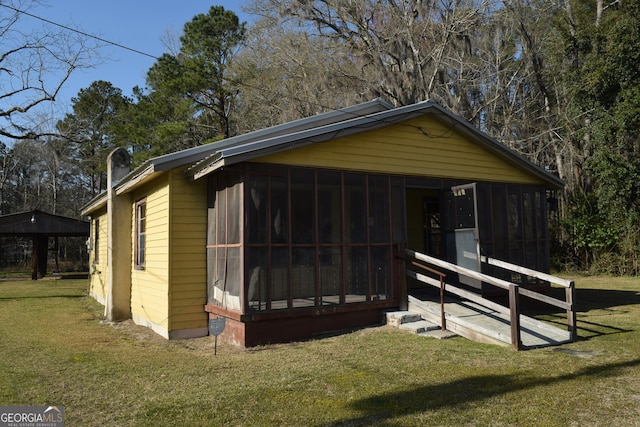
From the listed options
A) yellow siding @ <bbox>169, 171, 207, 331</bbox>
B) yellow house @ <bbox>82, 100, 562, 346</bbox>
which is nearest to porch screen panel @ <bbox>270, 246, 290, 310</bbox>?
yellow house @ <bbox>82, 100, 562, 346</bbox>

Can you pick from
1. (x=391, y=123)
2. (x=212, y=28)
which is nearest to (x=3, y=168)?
(x=212, y=28)

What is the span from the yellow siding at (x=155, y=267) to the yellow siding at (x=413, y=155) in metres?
2.35

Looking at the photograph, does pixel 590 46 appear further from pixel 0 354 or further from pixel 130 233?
pixel 0 354

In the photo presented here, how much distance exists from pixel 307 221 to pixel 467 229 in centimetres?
330

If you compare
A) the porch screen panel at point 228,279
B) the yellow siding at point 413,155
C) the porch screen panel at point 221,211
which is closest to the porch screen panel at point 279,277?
the porch screen panel at point 228,279

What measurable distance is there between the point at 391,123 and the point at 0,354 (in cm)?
728

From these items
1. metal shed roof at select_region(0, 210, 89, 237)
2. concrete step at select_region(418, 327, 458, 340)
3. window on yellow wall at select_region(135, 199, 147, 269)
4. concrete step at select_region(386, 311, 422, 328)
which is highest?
metal shed roof at select_region(0, 210, 89, 237)

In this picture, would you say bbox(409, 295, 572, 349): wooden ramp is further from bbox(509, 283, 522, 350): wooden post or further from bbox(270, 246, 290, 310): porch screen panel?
bbox(270, 246, 290, 310): porch screen panel

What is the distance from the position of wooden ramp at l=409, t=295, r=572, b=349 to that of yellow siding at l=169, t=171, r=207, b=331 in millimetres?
3732

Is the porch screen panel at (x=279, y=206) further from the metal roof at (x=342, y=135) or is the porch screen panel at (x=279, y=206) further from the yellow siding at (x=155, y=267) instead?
the yellow siding at (x=155, y=267)

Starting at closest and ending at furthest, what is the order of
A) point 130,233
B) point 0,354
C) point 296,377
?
point 296,377 → point 0,354 → point 130,233

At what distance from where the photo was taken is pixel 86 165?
36750mm

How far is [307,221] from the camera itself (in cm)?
805

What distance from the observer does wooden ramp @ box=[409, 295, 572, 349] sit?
7211mm
